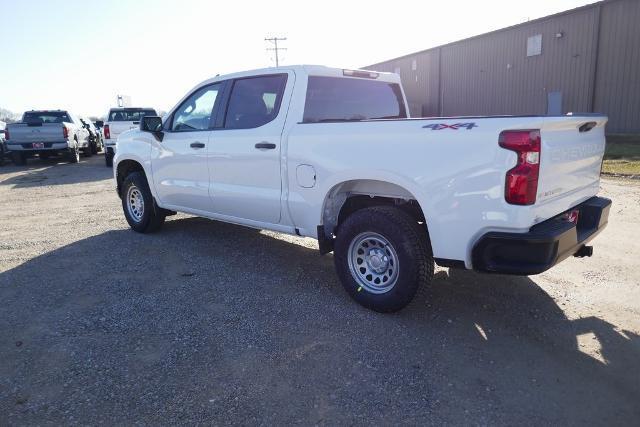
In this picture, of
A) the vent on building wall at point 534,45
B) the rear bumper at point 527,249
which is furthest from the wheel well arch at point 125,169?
the vent on building wall at point 534,45

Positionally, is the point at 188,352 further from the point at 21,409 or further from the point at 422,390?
the point at 422,390

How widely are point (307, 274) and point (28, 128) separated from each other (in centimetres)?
1494

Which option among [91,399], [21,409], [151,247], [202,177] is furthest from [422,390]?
[151,247]

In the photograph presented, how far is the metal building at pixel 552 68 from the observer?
1841cm

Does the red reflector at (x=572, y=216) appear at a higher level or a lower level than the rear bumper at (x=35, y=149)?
lower

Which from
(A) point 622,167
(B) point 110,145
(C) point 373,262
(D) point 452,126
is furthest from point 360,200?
(B) point 110,145

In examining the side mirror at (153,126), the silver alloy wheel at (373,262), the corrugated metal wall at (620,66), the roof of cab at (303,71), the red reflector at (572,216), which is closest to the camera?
the red reflector at (572,216)

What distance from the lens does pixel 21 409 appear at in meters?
2.74

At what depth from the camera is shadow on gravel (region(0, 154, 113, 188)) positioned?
1278 centimetres

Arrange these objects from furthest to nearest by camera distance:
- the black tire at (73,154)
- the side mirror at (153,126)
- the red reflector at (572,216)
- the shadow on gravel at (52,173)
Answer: the black tire at (73,154) < the shadow on gravel at (52,173) < the side mirror at (153,126) < the red reflector at (572,216)

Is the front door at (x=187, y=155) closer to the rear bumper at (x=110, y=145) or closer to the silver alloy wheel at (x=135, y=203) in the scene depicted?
the silver alloy wheel at (x=135, y=203)

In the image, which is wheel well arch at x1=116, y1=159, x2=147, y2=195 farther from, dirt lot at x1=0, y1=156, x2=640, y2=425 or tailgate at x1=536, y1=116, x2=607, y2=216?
tailgate at x1=536, y1=116, x2=607, y2=216

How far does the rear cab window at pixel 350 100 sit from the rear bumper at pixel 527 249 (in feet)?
6.37

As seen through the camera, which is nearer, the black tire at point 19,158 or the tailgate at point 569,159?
the tailgate at point 569,159
